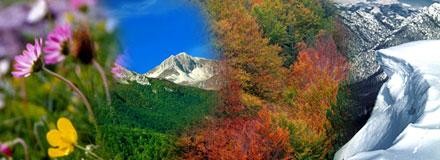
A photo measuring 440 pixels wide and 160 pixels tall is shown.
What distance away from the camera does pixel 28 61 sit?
1960 millimetres

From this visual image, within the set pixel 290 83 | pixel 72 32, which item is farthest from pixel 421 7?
pixel 72 32

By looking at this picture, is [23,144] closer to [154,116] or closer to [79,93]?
[79,93]

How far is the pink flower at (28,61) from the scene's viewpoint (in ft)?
6.35

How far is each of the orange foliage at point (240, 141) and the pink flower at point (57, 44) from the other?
41.8 inches

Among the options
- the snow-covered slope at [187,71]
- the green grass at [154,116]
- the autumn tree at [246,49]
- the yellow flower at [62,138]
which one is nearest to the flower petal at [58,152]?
the yellow flower at [62,138]

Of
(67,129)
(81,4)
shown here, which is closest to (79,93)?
(67,129)

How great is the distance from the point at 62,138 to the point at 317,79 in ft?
4.71

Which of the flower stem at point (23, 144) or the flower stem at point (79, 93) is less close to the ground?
the flower stem at point (79, 93)

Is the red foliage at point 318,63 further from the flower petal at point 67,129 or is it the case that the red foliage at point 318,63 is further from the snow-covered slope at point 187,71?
A: the flower petal at point 67,129

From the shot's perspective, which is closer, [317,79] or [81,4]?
[81,4]

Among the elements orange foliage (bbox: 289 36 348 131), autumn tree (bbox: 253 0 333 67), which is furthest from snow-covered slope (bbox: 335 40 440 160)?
autumn tree (bbox: 253 0 333 67)

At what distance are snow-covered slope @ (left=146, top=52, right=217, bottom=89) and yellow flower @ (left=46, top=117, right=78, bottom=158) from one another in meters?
0.72

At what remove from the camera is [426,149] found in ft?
11.2

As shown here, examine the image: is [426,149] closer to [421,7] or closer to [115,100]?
[421,7]
